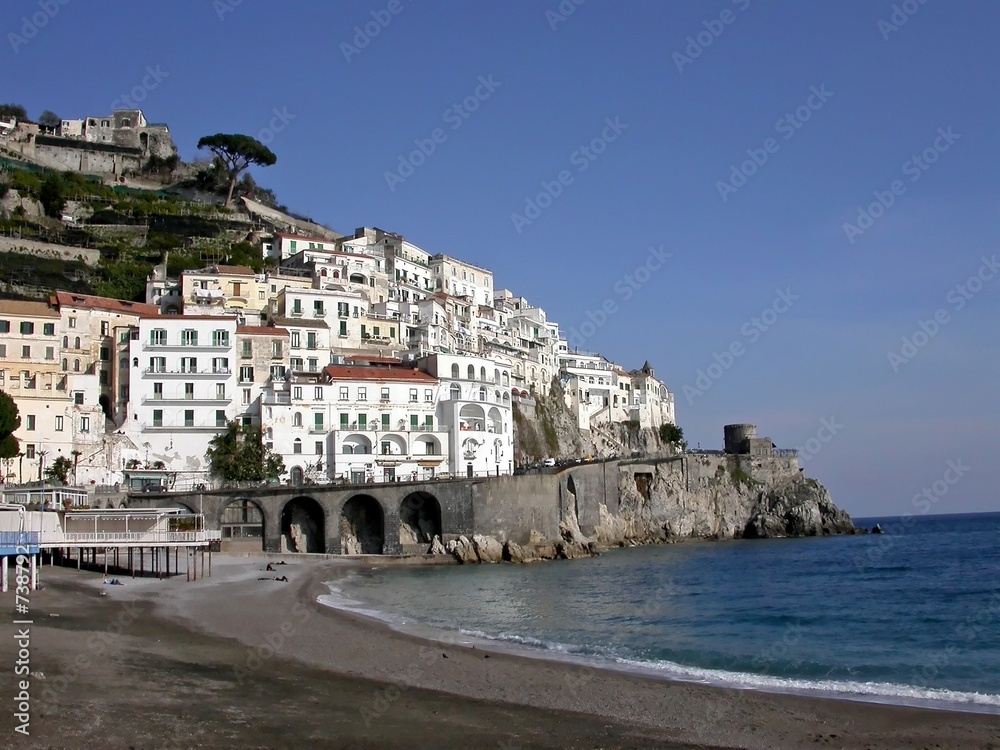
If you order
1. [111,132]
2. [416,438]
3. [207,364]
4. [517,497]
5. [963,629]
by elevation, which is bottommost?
[963,629]

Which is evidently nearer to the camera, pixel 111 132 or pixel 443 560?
pixel 443 560

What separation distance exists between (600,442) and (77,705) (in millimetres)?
88162

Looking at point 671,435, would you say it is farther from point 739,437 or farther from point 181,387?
point 181,387

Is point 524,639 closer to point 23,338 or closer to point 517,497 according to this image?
point 517,497

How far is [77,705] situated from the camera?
15.3 metres

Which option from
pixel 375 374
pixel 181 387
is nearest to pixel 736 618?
pixel 375 374

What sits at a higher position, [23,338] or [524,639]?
[23,338]

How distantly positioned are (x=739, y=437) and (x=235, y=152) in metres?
62.8

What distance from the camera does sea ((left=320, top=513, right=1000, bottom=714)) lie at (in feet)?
76.9

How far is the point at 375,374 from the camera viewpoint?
65.8m

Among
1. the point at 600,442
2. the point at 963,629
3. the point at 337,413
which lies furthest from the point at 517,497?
the point at 600,442

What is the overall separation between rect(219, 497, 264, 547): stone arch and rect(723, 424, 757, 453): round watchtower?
57016 millimetres

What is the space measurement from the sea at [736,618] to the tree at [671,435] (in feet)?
156

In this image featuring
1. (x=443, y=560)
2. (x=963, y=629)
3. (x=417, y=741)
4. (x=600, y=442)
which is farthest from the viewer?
(x=600, y=442)
